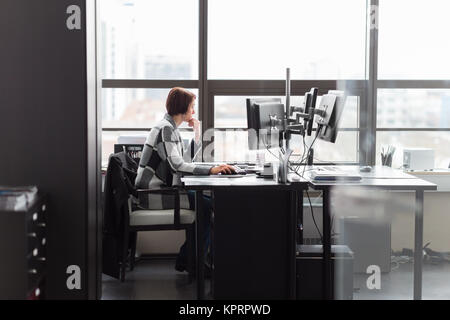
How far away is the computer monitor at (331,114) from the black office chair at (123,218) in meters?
1.00

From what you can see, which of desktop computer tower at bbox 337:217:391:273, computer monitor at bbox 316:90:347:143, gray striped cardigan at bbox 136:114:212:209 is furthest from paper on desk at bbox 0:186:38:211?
desktop computer tower at bbox 337:217:391:273

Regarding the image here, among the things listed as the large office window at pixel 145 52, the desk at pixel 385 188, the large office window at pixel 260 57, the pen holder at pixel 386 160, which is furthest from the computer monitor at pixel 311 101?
the large office window at pixel 145 52

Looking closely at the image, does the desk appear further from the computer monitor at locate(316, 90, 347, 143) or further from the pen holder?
the pen holder

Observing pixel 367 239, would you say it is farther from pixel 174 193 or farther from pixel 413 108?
pixel 174 193

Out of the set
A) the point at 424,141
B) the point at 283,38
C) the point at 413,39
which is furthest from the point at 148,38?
the point at 424,141

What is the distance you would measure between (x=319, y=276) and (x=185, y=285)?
1124mm

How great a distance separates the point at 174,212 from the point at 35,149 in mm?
1231

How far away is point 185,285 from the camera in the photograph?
4340mm

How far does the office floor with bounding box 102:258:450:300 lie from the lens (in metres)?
4.06

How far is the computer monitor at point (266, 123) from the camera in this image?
3.82 m
